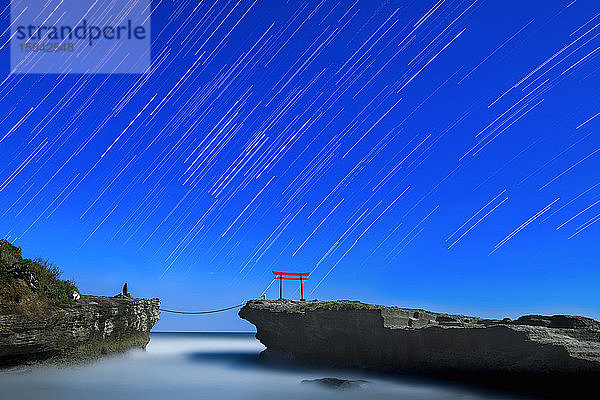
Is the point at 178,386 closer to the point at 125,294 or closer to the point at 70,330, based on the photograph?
the point at 70,330

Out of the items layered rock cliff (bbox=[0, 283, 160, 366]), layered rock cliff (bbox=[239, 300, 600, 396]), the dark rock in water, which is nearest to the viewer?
layered rock cliff (bbox=[0, 283, 160, 366])

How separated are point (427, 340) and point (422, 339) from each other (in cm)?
38

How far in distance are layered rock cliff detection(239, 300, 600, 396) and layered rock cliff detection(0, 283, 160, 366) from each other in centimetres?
1243

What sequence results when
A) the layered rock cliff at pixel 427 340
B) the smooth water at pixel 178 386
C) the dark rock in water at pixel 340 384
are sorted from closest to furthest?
the layered rock cliff at pixel 427 340, the smooth water at pixel 178 386, the dark rock in water at pixel 340 384

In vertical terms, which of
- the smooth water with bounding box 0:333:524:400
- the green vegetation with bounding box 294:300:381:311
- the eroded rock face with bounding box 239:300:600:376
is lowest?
the smooth water with bounding box 0:333:524:400

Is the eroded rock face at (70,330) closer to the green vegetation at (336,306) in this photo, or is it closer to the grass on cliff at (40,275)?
the grass on cliff at (40,275)

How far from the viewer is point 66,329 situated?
25.9 metres

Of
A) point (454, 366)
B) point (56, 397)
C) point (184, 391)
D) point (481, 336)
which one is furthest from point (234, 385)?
point (481, 336)

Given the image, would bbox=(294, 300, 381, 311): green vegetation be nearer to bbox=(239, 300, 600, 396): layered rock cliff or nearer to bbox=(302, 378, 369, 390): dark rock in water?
bbox=(239, 300, 600, 396): layered rock cliff

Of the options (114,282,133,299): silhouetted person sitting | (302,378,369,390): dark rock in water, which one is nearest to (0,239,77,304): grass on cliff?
(114,282,133,299): silhouetted person sitting

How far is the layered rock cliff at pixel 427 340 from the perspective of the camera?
22.1 metres

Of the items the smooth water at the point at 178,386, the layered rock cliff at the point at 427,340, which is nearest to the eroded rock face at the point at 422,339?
the layered rock cliff at the point at 427,340

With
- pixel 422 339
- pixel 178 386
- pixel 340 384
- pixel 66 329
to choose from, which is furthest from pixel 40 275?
pixel 422 339

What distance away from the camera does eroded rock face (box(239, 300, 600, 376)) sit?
22203 millimetres
